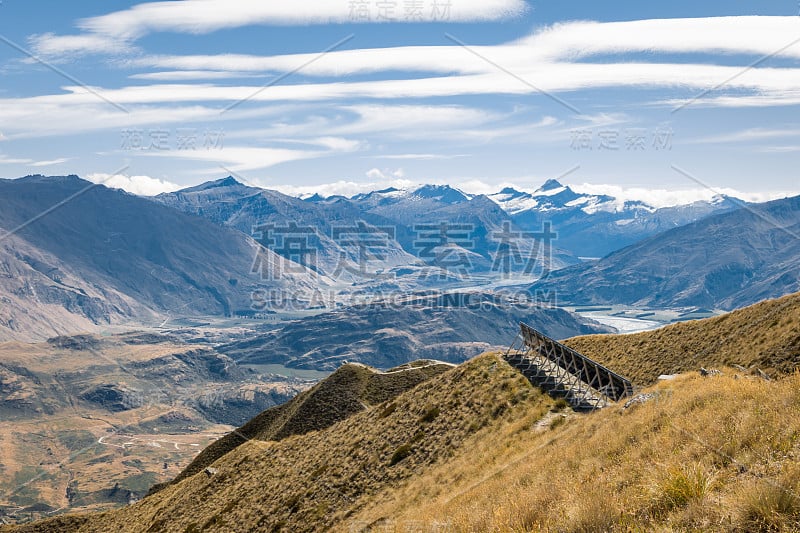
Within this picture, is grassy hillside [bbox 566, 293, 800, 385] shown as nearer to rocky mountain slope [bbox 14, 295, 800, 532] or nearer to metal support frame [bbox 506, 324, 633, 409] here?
rocky mountain slope [bbox 14, 295, 800, 532]

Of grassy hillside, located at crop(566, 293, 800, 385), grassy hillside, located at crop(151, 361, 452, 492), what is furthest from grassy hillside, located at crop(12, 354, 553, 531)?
grassy hillside, located at crop(566, 293, 800, 385)

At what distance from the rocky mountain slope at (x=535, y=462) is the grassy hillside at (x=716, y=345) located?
167 mm

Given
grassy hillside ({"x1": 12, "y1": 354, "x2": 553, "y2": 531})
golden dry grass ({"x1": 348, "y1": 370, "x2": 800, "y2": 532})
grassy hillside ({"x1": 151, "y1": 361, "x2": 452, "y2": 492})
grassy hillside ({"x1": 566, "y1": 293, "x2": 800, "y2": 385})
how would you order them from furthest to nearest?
grassy hillside ({"x1": 151, "y1": 361, "x2": 452, "y2": 492}) < grassy hillside ({"x1": 12, "y1": 354, "x2": 553, "y2": 531}) < grassy hillside ({"x1": 566, "y1": 293, "x2": 800, "y2": 385}) < golden dry grass ({"x1": 348, "y1": 370, "x2": 800, "y2": 532})

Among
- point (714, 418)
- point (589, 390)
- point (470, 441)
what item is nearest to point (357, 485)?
point (470, 441)

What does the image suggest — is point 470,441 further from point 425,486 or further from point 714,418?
point 714,418

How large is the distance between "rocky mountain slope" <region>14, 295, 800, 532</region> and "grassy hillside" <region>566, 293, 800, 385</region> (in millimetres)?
167

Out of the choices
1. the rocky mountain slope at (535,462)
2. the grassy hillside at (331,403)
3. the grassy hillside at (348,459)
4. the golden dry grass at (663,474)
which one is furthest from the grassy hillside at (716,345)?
the grassy hillside at (331,403)

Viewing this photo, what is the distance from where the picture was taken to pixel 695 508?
43.1ft

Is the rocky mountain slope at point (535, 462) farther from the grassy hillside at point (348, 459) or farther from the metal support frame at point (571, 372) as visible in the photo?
the metal support frame at point (571, 372)

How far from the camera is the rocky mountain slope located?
14.2 meters

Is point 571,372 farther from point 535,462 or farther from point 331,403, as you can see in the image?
point 331,403

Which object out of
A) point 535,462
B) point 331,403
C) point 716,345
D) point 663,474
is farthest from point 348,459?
point 663,474

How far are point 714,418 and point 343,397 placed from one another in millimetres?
59441

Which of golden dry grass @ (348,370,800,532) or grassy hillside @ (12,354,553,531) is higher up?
golden dry grass @ (348,370,800,532)
